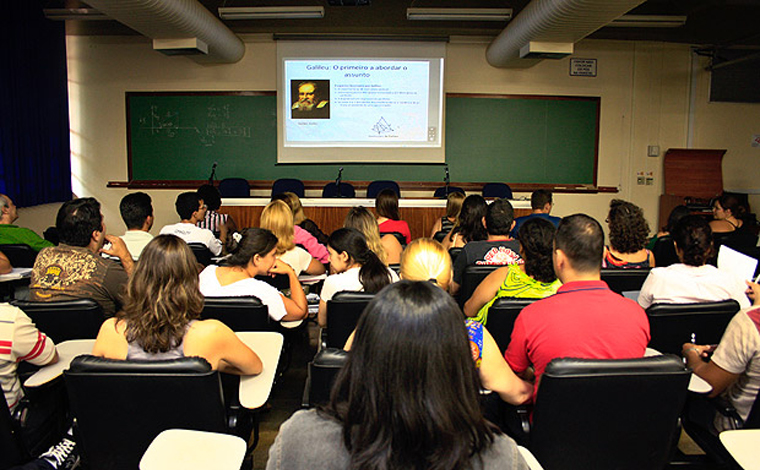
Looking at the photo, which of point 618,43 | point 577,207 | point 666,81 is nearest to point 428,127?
point 577,207

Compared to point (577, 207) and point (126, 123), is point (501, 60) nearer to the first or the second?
point (577, 207)

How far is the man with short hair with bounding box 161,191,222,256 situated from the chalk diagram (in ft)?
10.7

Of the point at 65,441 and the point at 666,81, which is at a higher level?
the point at 666,81

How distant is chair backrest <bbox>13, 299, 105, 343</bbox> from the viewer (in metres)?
2.04

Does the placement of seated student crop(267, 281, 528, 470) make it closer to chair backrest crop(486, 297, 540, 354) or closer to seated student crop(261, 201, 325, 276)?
chair backrest crop(486, 297, 540, 354)

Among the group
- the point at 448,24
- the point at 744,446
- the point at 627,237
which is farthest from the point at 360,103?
the point at 744,446

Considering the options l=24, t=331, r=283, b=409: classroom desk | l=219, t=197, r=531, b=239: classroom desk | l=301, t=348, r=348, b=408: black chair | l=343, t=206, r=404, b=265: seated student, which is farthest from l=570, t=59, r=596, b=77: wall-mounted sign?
l=301, t=348, r=348, b=408: black chair

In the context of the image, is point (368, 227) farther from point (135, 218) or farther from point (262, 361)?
point (135, 218)

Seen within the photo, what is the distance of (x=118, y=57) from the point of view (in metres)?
7.76

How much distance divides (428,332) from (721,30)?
28.3ft

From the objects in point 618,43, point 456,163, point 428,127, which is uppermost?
point 618,43

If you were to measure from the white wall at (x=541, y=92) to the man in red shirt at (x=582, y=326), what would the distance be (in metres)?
6.49

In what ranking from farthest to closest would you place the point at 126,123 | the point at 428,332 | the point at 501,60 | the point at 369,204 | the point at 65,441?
the point at 126,123 → the point at 501,60 → the point at 369,204 → the point at 65,441 → the point at 428,332

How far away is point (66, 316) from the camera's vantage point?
6.75 ft
